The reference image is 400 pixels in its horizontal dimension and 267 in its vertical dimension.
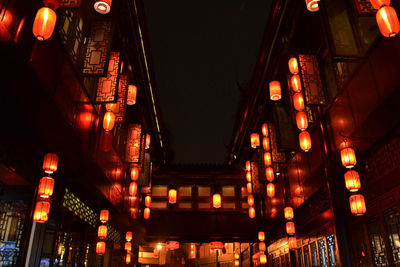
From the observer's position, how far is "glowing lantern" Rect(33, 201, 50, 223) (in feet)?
22.0

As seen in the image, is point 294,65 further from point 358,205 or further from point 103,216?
point 103,216

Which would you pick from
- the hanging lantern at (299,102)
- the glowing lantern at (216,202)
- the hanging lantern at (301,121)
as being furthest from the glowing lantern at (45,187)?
the glowing lantern at (216,202)

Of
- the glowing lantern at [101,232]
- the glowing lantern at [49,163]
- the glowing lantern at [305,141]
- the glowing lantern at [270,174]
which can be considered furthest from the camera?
the glowing lantern at [270,174]

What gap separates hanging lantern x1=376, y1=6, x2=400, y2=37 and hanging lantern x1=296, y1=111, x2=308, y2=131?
14.8 ft

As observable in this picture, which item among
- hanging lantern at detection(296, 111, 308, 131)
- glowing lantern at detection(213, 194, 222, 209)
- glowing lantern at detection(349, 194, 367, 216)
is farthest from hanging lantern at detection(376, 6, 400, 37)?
glowing lantern at detection(213, 194, 222, 209)

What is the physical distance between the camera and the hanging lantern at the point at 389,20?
4723mm

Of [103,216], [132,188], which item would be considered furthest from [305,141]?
[132,188]

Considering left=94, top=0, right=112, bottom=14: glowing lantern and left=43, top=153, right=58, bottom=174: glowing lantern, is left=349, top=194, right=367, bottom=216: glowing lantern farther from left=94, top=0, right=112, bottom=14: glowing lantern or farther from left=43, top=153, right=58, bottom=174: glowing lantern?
left=94, top=0, right=112, bottom=14: glowing lantern

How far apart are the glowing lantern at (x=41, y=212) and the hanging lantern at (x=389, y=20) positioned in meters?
7.10

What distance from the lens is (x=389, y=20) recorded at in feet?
15.5

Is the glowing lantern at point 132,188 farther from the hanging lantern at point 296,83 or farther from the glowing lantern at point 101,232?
the hanging lantern at point 296,83

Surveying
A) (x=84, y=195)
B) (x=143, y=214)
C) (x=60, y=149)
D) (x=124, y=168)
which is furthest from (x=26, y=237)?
(x=143, y=214)

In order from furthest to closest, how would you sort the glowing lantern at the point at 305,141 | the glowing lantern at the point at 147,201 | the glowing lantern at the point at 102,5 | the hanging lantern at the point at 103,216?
the glowing lantern at the point at 147,201
the hanging lantern at the point at 103,216
the glowing lantern at the point at 305,141
the glowing lantern at the point at 102,5

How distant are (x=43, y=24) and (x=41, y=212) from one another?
13.0ft
